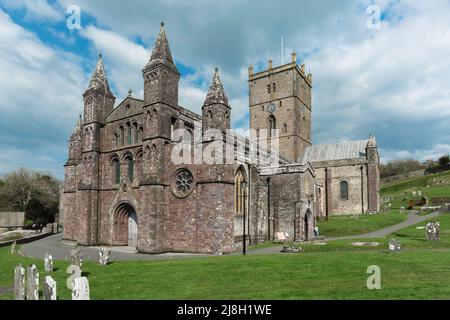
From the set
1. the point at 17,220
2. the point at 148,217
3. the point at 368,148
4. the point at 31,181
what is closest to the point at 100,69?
the point at 148,217

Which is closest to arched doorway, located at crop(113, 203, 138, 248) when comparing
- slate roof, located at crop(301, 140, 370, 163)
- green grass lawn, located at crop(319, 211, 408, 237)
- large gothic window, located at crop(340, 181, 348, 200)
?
green grass lawn, located at crop(319, 211, 408, 237)

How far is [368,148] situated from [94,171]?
3608cm

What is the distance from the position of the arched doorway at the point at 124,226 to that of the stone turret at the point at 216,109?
34.1ft

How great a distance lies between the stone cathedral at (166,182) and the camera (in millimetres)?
22484

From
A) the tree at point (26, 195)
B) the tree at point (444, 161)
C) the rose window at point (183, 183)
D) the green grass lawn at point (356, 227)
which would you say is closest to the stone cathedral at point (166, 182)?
the rose window at point (183, 183)

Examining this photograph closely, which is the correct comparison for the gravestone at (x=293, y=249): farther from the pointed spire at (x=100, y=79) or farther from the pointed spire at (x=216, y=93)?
the pointed spire at (x=100, y=79)

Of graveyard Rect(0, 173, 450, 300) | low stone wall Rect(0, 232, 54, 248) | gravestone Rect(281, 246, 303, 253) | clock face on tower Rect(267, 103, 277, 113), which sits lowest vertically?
low stone wall Rect(0, 232, 54, 248)

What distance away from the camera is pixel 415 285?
31.1 ft

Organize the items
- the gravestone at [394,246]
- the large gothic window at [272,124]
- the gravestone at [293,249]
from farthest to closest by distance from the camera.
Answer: the large gothic window at [272,124] < the gravestone at [293,249] < the gravestone at [394,246]

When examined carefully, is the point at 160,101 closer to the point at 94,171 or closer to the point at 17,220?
the point at 94,171

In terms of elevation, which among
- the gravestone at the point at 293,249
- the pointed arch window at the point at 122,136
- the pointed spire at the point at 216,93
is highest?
the pointed spire at the point at 216,93

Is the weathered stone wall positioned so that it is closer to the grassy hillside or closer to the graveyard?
the grassy hillside

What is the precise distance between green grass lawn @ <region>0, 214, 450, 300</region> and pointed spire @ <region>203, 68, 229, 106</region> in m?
13.0

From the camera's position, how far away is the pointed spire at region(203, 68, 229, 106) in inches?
962
